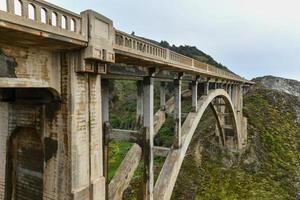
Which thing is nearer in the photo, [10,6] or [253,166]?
[10,6]

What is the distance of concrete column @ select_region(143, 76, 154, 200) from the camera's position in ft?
37.8

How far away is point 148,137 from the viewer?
11578mm

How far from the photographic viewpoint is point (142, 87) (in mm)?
11820

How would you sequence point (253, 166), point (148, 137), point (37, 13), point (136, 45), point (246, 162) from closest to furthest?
point (37, 13)
point (136, 45)
point (148, 137)
point (253, 166)
point (246, 162)

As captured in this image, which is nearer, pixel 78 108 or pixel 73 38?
pixel 73 38

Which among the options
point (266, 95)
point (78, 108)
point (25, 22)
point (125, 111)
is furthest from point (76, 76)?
point (266, 95)

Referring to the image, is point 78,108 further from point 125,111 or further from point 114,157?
point 125,111

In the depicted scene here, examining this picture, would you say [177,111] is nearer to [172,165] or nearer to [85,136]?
Answer: [172,165]

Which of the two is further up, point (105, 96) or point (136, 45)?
point (136, 45)

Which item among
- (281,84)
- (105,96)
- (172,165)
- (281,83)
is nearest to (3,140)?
(105,96)

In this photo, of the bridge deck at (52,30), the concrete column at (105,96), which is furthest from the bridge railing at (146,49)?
the concrete column at (105,96)

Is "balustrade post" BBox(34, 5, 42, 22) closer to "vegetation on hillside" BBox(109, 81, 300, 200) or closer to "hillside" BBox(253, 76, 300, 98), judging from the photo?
"vegetation on hillside" BBox(109, 81, 300, 200)

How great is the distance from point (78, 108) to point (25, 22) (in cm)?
245

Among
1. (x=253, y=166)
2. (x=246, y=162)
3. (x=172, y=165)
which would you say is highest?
(x=172, y=165)
